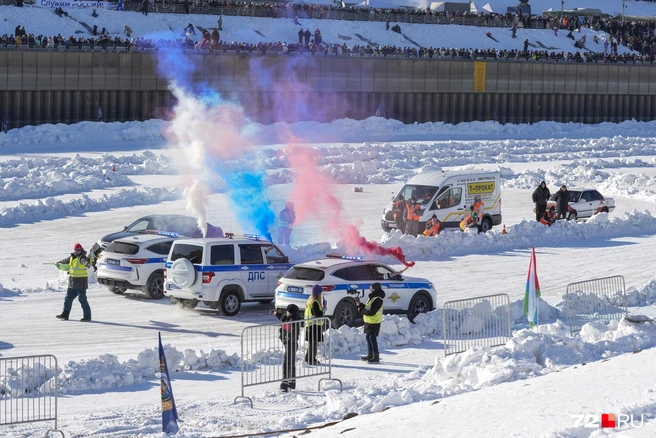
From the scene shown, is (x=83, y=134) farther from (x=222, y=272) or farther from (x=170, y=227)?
(x=222, y=272)

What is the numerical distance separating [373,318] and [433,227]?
45.7 ft

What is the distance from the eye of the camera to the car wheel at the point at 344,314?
19.7 metres

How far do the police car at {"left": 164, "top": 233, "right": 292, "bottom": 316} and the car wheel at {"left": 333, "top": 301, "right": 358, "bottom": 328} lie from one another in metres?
2.59

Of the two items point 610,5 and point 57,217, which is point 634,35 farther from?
point 57,217

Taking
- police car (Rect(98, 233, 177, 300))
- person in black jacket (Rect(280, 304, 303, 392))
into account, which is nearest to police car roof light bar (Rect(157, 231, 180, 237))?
police car (Rect(98, 233, 177, 300))

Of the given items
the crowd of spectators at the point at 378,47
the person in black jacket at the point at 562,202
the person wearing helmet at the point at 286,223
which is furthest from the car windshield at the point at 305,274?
the crowd of spectators at the point at 378,47

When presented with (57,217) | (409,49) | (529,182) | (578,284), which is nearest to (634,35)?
(409,49)

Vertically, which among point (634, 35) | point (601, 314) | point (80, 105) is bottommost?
point (601, 314)

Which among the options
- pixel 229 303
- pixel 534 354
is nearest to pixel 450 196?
pixel 229 303

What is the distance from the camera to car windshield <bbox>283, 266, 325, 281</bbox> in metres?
19.8

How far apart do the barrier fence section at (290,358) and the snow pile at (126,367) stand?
0.60 meters

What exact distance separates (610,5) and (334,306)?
9063 cm

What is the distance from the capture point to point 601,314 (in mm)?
20609

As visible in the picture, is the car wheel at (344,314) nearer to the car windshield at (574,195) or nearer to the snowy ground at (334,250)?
the snowy ground at (334,250)
